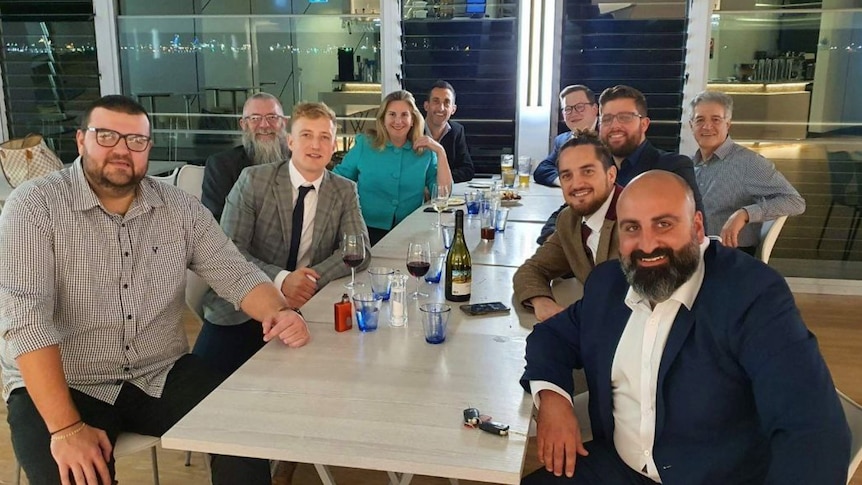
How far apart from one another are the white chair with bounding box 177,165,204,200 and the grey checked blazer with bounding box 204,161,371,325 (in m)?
1.12

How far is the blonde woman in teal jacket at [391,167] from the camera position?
4.04 m

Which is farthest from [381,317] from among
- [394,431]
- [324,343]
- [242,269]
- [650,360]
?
[650,360]

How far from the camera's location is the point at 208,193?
10.8ft

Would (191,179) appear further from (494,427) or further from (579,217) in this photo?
(494,427)

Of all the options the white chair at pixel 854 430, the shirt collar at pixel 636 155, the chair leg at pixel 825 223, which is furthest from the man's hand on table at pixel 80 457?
the chair leg at pixel 825 223

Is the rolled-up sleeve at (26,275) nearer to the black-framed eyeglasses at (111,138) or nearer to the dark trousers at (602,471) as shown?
the black-framed eyeglasses at (111,138)

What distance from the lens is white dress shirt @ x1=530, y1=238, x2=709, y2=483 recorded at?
5.32 ft

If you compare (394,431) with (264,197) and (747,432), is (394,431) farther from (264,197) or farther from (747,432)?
(264,197)

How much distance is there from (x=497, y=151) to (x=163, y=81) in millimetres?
2775

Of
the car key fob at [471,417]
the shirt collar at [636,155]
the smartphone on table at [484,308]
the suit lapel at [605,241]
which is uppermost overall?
the shirt collar at [636,155]

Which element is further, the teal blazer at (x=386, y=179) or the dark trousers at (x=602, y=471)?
the teal blazer at (x=386, y=179)

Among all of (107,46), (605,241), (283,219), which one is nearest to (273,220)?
(283,219)

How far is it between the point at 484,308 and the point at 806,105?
3.85m

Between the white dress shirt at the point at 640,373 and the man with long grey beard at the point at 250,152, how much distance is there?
6.85ft
